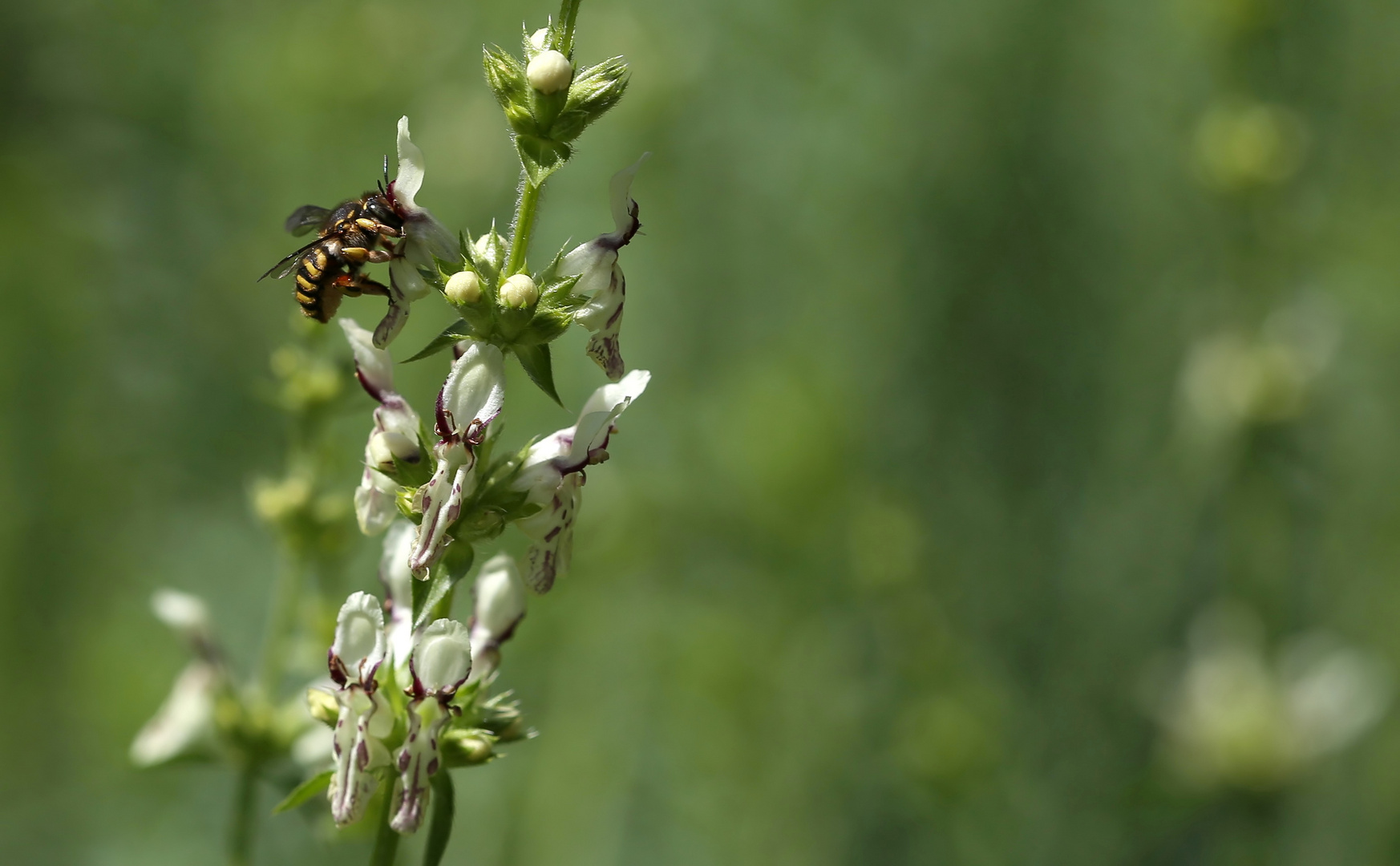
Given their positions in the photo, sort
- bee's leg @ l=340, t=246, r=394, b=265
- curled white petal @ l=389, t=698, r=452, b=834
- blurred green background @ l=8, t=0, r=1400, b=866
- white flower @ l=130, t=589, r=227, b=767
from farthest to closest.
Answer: blurred green background @ l=8, t=0, r=1400, b=866 → white flower @ l=130, t=589, r=227, b=767 → bee's leg @ l=340, t=246, r=394, b=265 → curled white petal @ l=389, t=698, r=452, b=834

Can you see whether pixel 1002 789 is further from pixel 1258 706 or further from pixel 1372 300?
pixel 1372 300

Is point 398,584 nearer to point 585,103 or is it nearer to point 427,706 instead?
point 427,706

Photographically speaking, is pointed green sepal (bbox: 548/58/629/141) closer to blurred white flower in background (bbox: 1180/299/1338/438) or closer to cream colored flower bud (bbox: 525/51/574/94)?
cream colored flower bud (bbox: 525/51/574/94)

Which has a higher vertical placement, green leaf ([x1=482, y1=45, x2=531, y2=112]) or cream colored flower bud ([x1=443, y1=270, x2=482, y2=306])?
green leaf ([x1=482, y1=45, x2=531, y2=112])

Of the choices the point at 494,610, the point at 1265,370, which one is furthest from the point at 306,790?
the point at 1265,370

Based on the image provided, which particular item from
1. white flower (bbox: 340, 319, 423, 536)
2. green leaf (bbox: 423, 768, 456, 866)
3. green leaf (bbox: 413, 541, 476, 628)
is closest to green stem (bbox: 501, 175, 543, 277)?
white flower (bbox: 340, 319, 423, 536)

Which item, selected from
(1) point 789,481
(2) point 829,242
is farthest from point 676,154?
(1) point 789,481
